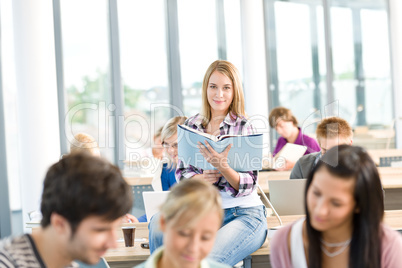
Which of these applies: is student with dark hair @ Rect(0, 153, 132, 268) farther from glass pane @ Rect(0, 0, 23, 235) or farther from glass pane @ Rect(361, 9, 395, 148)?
glass pane @ Rect(361, 9, 395, 148)

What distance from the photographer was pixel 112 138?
719 centimetres

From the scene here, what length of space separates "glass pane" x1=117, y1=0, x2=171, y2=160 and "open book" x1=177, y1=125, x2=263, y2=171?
4.60 meters

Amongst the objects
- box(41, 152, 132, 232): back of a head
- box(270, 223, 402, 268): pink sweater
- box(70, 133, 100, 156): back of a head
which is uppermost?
box(70, 133, 100, 156): back of a head

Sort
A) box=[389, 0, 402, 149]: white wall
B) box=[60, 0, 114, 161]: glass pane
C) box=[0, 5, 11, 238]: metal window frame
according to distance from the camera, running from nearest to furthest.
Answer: box=[0, 5, 11, 238]: metal window frame
box=[60, 0, 114, 161]: glass pane
box=[389, 0, 402, 149]: white wall

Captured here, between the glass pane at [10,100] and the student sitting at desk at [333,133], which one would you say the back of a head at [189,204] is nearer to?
the student sitting at desk at [333,133]

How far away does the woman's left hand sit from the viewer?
2.52 m

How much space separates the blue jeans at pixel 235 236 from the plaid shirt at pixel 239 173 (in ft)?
0.30

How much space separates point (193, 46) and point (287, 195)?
503 centimetres

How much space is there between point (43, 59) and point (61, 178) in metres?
3.76

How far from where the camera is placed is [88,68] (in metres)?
7.02

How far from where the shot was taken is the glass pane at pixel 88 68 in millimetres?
6805

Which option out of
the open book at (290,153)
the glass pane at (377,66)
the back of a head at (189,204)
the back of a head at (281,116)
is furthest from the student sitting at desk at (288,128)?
the glass pane at (377,66)

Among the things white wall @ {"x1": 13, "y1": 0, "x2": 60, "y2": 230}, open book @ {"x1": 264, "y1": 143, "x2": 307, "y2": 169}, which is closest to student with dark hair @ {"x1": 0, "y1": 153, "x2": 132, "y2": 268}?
white wall @ {"x1": 13, "y1": 0, "x2": 60, "y2": 230}

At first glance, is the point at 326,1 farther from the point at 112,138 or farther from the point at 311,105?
the point at 112,138
